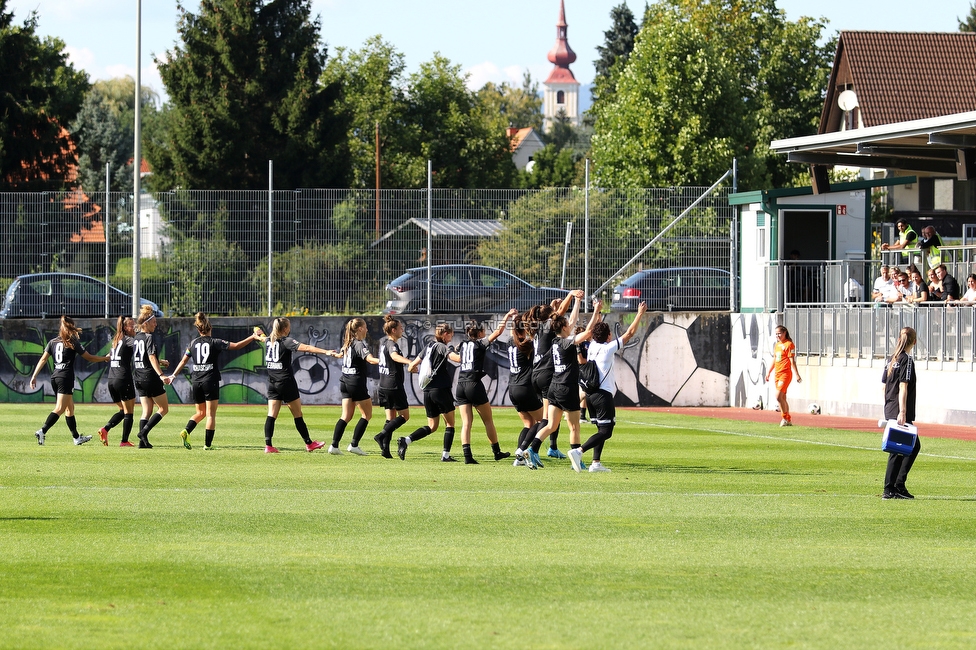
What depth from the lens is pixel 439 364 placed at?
52.7ft

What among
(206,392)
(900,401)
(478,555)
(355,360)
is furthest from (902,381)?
(206,392)

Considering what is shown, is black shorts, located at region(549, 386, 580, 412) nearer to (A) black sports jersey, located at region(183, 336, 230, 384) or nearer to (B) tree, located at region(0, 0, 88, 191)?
(A) black sports jersey, located at region(183, 336, 230, 384)

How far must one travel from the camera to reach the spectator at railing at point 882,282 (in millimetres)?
26027

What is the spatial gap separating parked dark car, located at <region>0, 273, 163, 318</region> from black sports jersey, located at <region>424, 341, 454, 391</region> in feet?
47.2

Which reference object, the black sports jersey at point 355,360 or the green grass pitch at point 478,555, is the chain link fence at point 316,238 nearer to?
the black sports jersey at point 355,360

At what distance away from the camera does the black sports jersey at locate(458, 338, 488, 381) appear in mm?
15789

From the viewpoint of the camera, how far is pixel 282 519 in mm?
10594

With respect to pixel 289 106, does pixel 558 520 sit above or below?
below

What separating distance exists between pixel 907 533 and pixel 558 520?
8.94 ft

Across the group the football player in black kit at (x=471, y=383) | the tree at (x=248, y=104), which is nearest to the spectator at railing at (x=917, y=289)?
the football player in black kit at (x=471, y=383)

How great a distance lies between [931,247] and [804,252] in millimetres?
4067

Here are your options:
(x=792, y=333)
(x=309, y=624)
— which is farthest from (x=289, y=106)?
(x=309, y=624)

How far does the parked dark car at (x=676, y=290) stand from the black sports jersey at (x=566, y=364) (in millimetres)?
15009

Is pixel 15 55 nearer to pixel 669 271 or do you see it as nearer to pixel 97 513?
pixel 669 271
